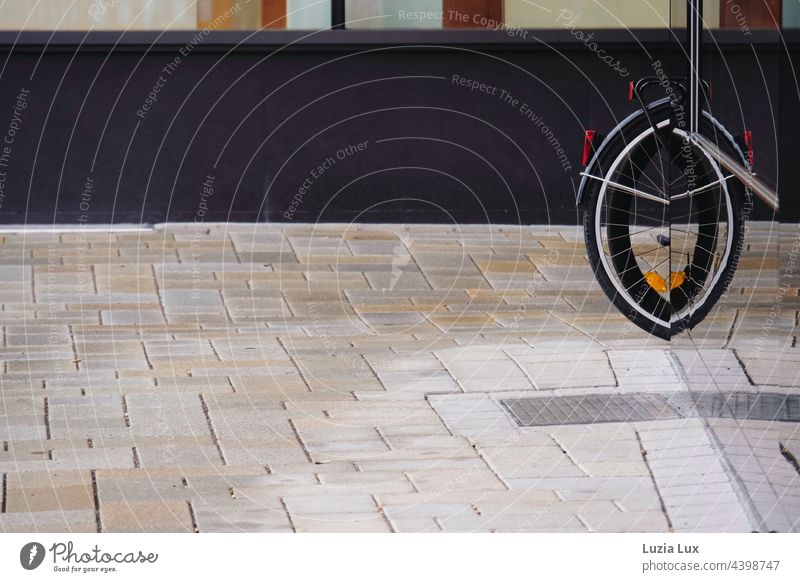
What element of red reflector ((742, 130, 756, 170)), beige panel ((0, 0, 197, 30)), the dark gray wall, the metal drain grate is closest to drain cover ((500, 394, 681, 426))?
the metal drain grate

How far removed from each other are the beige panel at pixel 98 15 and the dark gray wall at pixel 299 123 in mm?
90

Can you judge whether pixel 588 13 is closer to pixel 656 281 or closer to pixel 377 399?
pixel 656 281

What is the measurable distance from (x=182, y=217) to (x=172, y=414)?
14.8ft

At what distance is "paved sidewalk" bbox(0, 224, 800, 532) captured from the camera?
407cm

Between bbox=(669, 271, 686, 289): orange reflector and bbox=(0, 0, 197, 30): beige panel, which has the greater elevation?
bbox=(0, 0, 197, 30): beige panel

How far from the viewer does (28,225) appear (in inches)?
367

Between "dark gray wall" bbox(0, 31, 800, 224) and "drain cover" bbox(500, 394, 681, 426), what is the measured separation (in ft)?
14.2

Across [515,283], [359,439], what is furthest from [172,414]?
[515,283]

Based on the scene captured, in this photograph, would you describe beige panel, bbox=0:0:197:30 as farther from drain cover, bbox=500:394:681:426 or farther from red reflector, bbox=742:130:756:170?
red reflector, bbox=742:130:756:170

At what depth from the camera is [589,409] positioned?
5074 mm

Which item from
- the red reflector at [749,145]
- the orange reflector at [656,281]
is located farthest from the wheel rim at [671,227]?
the red reflector at [749,145]

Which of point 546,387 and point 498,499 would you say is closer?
point 498,499

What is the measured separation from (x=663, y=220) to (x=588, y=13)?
4.02 meters
